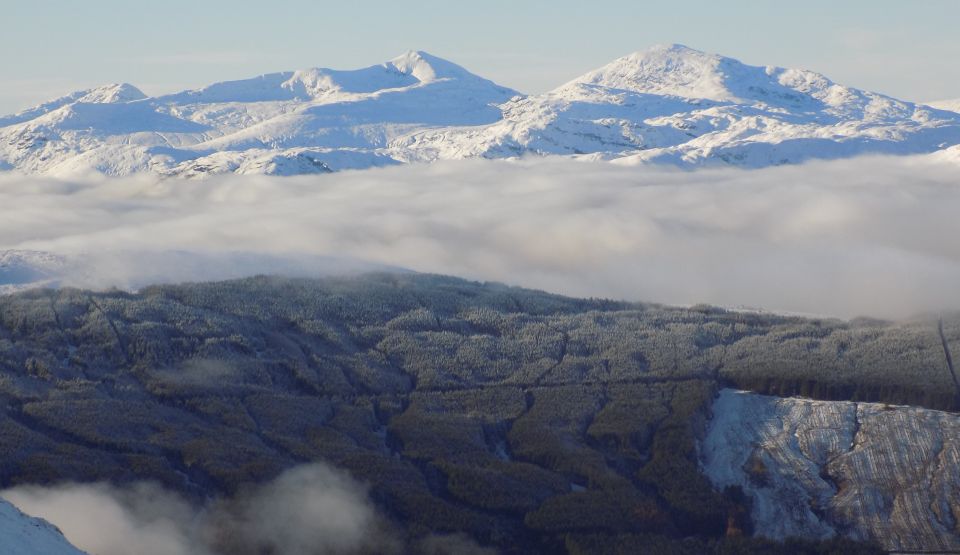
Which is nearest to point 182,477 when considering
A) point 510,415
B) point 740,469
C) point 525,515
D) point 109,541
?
point 109,541

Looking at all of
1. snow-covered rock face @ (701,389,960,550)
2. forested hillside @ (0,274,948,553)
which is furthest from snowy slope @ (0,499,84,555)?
snow-covered rock face @ (701,389,960,550)

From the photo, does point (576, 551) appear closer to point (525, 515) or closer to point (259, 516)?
point (525, 515)

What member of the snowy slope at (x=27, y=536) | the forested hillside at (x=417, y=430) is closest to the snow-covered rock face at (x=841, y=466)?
the forested hillside at (x=417, y=430)

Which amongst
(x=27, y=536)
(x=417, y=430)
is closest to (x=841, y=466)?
(x=417, y=430)

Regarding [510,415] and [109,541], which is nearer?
[109,541]

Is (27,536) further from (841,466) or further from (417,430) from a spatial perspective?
(841,466)

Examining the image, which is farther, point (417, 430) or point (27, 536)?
point (417, 430)
